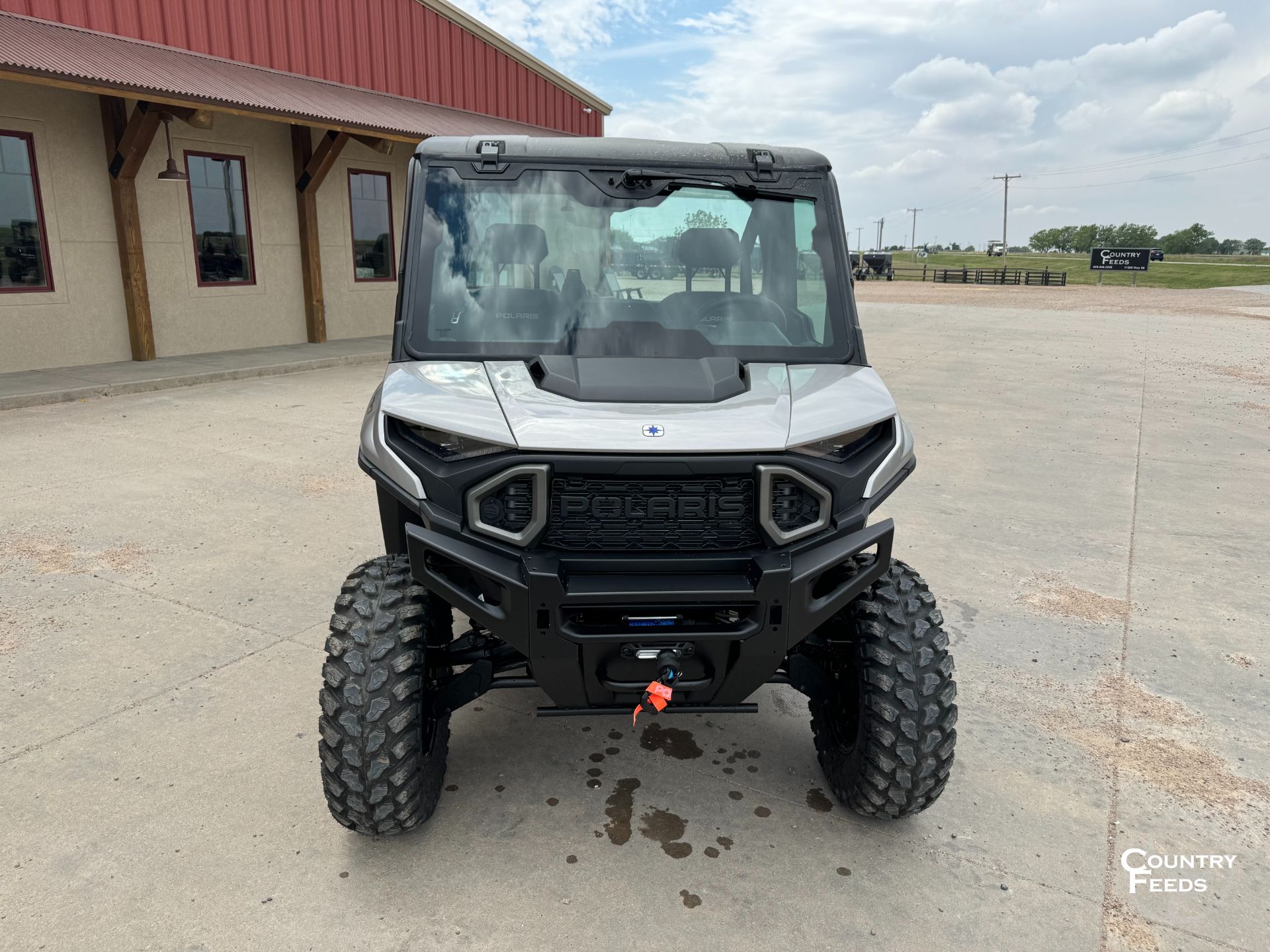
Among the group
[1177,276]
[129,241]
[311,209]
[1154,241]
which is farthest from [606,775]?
[1154,241]

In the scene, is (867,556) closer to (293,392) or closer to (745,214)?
(745,214)

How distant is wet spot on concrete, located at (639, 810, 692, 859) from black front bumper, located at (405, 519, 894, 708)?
60 cm

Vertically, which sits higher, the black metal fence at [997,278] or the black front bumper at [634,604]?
the black metal fence at [997,278]

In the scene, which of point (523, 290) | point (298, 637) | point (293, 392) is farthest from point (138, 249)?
point (523, 290)

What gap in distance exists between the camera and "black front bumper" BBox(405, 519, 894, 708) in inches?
95.2

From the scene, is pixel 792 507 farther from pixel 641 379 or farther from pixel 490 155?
pixel 490 155

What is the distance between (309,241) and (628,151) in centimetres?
1370

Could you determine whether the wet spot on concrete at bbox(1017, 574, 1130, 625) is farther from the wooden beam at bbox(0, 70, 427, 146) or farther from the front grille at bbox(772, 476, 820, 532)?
the wooden beam at bbox(0, 70, 427, 146)

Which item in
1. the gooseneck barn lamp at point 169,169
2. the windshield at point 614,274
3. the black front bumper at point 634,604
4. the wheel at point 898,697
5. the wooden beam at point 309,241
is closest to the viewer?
the black front bumper at point 634,604

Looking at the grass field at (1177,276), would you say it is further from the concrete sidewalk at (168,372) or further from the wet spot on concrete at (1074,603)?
the wet spot on concrete at (1074,603)

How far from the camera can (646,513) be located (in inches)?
98.9

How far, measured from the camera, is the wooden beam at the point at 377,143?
1459 centimetres

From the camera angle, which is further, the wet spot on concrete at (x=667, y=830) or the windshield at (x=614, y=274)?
the windshield at (x=614, y=274)

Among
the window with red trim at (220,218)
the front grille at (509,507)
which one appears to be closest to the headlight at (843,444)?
the front grille at (509,507)
